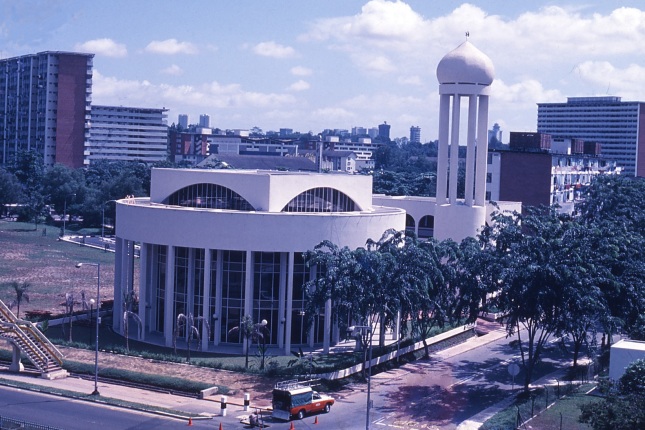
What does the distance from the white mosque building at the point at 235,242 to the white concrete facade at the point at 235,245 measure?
0.07 m

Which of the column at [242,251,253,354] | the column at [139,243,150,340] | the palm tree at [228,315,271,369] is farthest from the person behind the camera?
the column at [139,243,150,340]

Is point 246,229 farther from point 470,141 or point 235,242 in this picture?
point 470,141

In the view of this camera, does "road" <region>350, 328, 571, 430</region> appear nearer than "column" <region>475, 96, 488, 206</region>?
Yes

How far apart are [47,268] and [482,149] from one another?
51123 mm

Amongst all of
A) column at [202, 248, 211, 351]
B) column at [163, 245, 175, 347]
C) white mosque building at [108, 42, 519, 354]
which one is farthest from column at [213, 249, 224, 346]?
column at [163, 245, 175, 347]

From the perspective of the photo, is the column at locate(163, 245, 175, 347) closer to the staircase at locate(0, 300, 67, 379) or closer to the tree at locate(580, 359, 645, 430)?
the staircase at locate(0, 300, 67, 379)

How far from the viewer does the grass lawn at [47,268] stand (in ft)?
225

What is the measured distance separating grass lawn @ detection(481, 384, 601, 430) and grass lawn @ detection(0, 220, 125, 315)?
121 ft

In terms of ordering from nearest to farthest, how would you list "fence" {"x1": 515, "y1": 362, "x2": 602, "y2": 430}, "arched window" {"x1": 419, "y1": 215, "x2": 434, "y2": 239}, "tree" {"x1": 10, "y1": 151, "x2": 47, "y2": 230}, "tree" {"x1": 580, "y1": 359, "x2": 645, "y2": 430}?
1. "tree" {"x1": 580, "y1": 359, "x2": 645, "y2": 430}
2. "fence" {"x1": 515, "y1": 362, "x2": 602, "y2": 430}
3. "arched window" {"x1": 419, "y1": 215, "x2": 434, "y2": 239}
4. "tree" {"x1": 10, "y1": 151, "x2": 47, "y2": 230}

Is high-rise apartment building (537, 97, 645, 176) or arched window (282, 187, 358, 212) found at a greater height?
high-rise apartment building (537, 97, 645, 176)

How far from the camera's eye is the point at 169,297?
171 feet

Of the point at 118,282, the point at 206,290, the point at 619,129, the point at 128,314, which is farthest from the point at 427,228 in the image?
the point at 619,129

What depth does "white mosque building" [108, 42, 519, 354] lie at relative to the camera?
50.1 meters

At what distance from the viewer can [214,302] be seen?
170 feet
